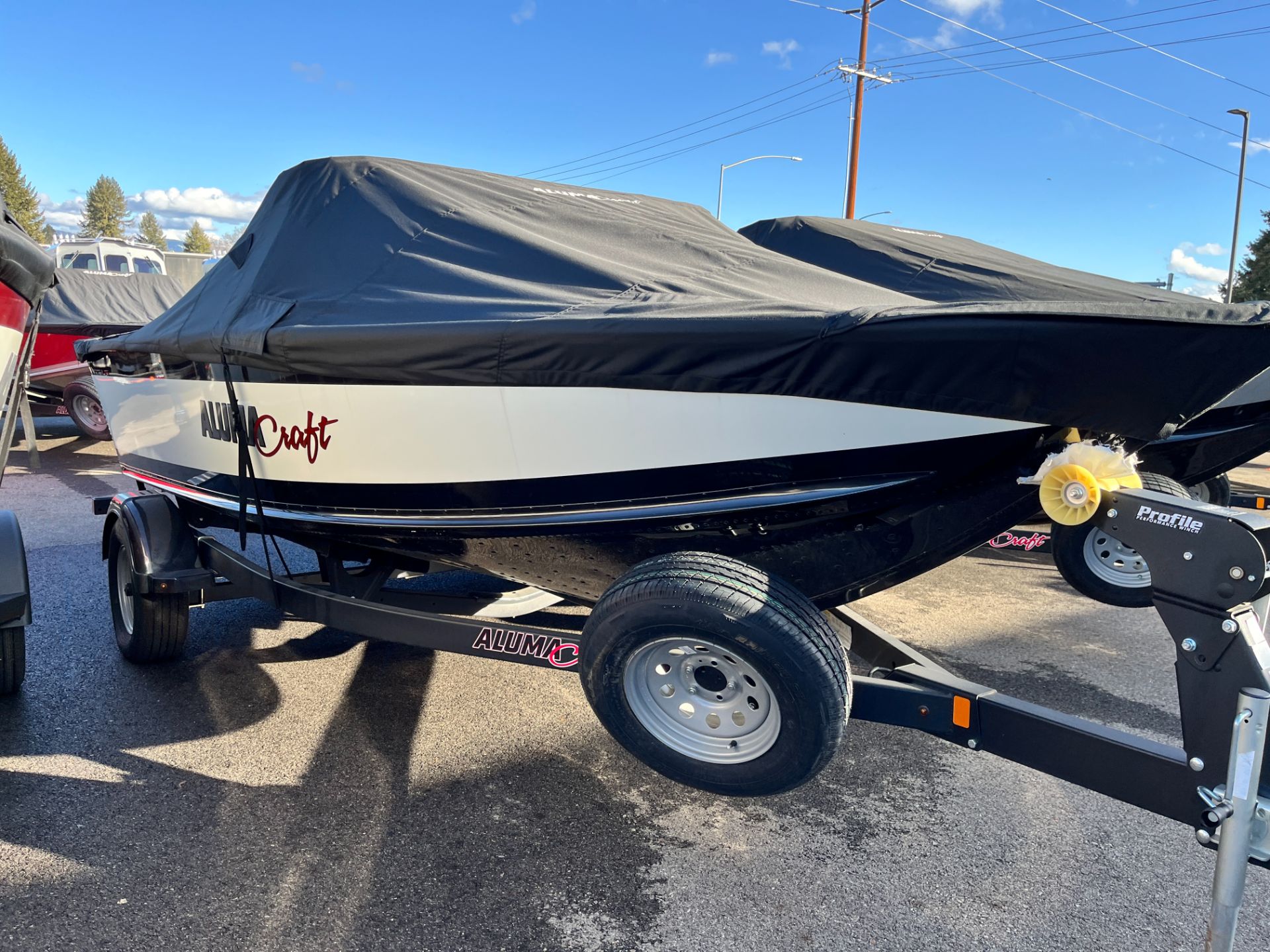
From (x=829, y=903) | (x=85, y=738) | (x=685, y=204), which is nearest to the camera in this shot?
(x=829, y=903)

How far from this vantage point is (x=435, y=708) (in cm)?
391

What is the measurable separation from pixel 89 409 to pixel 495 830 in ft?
33.9

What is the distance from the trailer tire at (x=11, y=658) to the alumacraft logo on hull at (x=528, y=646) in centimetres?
208

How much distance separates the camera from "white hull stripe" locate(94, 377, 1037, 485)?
248cm

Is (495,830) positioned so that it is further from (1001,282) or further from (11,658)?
(1001,282)

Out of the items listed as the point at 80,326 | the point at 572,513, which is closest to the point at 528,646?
the point at 572,513

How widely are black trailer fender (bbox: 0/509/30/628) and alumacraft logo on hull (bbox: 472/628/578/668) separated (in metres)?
1.78

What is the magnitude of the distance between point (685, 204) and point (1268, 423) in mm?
3077

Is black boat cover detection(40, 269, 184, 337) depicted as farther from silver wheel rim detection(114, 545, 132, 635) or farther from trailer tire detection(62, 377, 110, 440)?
silver wheel rim detection(114, 545, 132, 635)

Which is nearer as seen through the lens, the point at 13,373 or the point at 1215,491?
the point at 13,373

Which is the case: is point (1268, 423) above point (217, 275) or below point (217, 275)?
below

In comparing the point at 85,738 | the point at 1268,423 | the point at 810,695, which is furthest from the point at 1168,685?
the point at 85,738

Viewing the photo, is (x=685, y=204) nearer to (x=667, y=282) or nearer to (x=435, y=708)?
(x=667, y=282)

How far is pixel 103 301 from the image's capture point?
478 inches
